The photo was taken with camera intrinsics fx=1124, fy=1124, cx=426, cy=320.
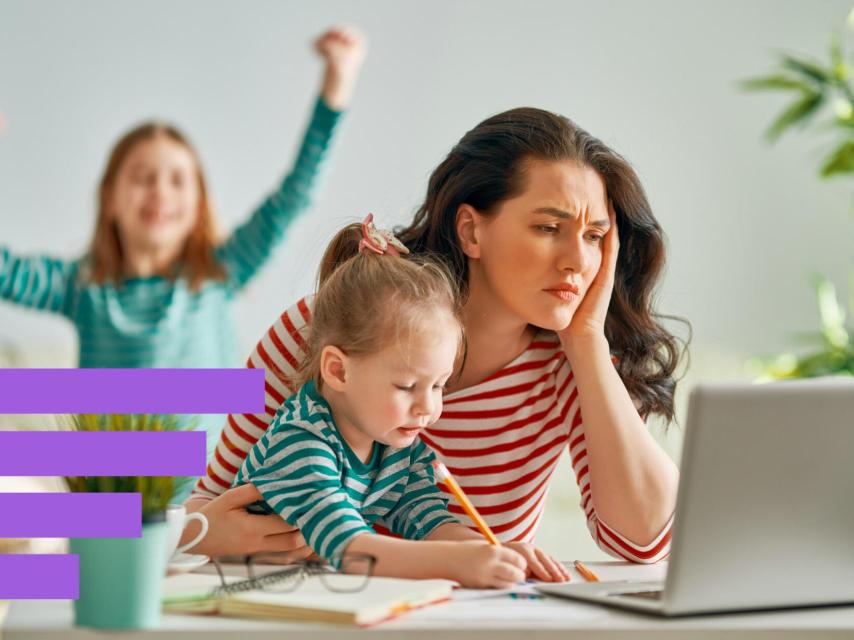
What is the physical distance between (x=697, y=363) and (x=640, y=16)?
110 cm

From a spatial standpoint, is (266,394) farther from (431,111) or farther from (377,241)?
(431,111)

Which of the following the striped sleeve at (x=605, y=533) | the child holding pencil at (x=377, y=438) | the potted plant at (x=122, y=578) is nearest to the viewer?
the potted plant at (x=122, y=578)

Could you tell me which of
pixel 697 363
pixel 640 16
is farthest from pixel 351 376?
pixel 640 16

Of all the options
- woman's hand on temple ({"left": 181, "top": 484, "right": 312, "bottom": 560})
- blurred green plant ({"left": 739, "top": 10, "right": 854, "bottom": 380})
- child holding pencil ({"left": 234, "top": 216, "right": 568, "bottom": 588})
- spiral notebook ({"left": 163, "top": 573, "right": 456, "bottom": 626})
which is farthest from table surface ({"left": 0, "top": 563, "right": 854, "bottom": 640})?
blurred green plant ({"left": 739, "top": 10, "right": 854, "bottom": 380})

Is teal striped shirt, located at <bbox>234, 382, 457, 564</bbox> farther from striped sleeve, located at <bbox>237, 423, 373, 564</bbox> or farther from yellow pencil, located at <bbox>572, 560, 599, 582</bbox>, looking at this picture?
yellow pencil, located at <bbox>572, 560, 599, 582</bbox>

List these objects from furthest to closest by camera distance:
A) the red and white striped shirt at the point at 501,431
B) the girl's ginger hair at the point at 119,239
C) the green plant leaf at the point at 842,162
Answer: the girl's ginger hair at the point at 119,239
the green plant leaf at the point at 842,162
the red and white striped shirt at the point at 501,431

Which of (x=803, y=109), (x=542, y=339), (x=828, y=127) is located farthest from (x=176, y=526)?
(x=828, y=127)

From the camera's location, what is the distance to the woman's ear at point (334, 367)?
49.2 inches

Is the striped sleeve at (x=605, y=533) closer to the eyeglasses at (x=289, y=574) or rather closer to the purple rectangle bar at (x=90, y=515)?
the eyeglasses at (x=289, y=574)

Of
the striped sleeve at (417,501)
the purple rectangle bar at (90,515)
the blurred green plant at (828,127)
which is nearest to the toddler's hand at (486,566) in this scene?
the striped sleeve at (417,501)

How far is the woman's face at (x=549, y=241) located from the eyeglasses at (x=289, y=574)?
0.50 m

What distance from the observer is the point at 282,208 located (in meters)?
3.12

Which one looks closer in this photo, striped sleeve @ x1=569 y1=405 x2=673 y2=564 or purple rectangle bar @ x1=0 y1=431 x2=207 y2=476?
purple rectangle bar @ x1=0 y1=431 x2=207 y2=476

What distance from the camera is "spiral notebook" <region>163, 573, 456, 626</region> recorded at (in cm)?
93
